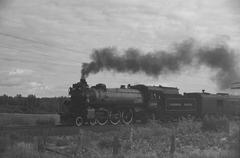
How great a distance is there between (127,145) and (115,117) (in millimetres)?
13609

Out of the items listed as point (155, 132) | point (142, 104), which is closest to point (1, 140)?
point (155, 132)

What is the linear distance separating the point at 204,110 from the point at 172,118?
3891 mm

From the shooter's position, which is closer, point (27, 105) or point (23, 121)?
point (23, 121)

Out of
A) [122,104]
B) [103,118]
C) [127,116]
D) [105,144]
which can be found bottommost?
[105,144]

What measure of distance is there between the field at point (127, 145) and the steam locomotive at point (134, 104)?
5.76 metres

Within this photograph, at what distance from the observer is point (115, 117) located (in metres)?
30.1

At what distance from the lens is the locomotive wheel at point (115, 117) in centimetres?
2976

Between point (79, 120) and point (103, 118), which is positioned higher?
point (103, 118)

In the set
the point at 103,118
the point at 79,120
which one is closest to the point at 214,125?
the point at 103,118

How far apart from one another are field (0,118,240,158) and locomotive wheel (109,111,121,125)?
20.6 feet

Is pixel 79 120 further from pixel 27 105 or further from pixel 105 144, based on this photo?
pixel 27 105

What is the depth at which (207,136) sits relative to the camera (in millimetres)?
21359

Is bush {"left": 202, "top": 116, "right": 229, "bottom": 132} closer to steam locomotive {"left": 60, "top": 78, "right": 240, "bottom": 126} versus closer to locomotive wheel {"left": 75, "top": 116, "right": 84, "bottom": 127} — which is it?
steam locomotive {"left": 60, "top": 78, "right": 240, "bottom": 126}

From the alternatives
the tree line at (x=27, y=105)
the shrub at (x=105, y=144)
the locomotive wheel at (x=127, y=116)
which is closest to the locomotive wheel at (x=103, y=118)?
the locomotive wheel at (x=127, y=116)
